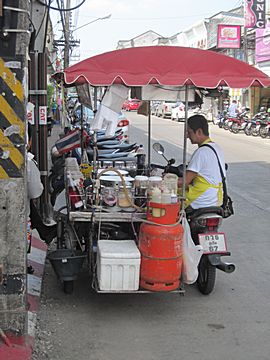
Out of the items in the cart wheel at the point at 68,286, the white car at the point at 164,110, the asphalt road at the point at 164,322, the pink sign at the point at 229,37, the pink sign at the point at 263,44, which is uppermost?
the pink sign at the point at 229,37

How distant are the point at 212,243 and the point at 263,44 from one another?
27940 mm

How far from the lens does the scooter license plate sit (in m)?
5.50

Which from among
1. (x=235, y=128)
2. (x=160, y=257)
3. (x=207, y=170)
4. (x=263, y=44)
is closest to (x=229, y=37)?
(x=263, y=44)

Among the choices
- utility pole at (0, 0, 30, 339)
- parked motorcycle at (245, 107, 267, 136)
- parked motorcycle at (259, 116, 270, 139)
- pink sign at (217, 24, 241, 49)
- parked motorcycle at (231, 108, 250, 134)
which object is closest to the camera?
utility pole at (0, 0, 30, 339)

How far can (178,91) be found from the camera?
5.46 m

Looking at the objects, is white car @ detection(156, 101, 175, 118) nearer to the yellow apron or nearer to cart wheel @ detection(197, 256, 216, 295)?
the yellow apron

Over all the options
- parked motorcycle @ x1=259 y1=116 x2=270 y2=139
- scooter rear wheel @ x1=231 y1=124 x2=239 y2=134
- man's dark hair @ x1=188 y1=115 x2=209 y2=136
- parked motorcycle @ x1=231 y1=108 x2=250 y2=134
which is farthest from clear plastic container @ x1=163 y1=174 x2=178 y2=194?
scooter rear wheel @ x1=231 y1=124 x2=239 y2=134

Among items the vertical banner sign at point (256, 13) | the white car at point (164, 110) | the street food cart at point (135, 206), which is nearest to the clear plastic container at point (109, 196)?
the street food cart at point (135, 206)

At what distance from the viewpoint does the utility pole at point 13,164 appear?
4.02m

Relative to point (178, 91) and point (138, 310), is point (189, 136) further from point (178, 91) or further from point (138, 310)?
point (138, 310)

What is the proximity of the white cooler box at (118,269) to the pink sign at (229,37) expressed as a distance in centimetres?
3304

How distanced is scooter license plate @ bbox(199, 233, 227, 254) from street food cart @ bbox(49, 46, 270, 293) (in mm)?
438

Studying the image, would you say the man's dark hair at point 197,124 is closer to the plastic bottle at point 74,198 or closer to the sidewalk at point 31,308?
the plastic bottle at point 74,198

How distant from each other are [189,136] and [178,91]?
22.6 inches
